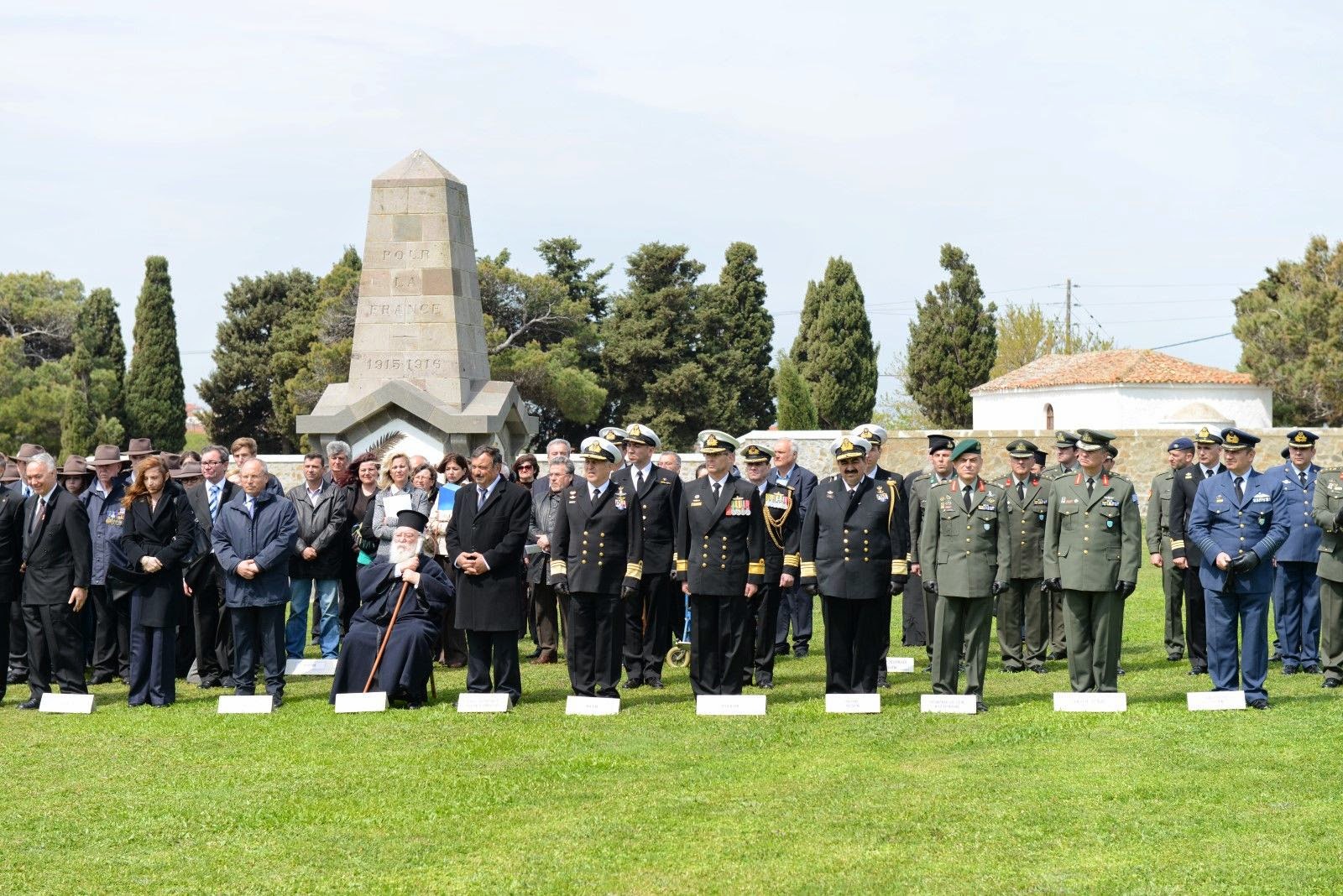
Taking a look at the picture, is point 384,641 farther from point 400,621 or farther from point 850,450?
point 850,450

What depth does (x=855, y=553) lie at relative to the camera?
10.5 metres

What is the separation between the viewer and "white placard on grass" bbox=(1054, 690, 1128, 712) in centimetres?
1013

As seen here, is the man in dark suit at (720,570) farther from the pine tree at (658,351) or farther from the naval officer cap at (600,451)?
the pine tree at (658,351)

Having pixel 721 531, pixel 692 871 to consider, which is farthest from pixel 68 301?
pixel 692 871

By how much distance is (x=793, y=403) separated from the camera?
48719 mm

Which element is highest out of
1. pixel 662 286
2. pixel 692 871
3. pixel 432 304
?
pixel 662 286

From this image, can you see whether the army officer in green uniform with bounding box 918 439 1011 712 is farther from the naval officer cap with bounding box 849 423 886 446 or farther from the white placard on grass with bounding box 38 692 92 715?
the white placard on grass with bounding box 38 692 92 715

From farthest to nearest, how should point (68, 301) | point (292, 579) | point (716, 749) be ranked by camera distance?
point (68, 301) → point (292, 579) → point (716, 749)

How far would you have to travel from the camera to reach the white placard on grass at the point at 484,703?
34.4ft

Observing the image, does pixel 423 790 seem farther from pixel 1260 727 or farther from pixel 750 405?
pixel 750 405

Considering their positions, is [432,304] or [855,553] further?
[432,304]

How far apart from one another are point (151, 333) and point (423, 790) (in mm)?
46751

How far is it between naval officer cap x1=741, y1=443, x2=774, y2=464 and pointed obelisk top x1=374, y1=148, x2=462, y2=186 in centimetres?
821

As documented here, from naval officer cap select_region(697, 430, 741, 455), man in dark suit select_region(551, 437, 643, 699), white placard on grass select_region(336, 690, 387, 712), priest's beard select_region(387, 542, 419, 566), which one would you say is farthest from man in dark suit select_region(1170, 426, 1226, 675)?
white placard on grass select_region(336, 690, 387, 712)
